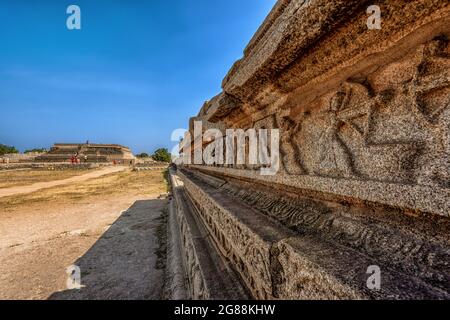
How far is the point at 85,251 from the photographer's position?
325cm

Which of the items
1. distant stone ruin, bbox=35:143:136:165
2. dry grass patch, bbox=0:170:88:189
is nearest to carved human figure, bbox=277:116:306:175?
dry grass patch, bbox=0:170:88:189

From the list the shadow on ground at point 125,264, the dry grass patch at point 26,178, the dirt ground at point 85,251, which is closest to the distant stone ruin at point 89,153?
the dry grass patch at point 26,178

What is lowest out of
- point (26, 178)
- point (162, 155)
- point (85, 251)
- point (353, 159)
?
point (85, 251)

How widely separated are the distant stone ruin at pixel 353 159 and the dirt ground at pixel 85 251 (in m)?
1.49

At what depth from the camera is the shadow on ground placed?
7.18 feet

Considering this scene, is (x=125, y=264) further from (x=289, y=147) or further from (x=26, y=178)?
(x=26, y=178)

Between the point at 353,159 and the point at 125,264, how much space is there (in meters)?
2.85

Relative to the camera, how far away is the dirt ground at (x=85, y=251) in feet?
7.52

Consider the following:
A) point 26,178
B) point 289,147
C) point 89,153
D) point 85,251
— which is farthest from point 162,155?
point 289,147

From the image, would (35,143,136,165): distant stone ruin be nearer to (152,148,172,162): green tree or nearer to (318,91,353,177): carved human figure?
(152,148,172,162): green tree

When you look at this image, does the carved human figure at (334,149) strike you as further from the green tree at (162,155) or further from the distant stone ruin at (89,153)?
the green tree at (162,155)

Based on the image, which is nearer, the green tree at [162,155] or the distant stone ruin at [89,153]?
the distant stone ruin at [89,153]

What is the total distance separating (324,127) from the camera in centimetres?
103

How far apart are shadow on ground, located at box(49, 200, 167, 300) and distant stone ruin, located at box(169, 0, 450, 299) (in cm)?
124
